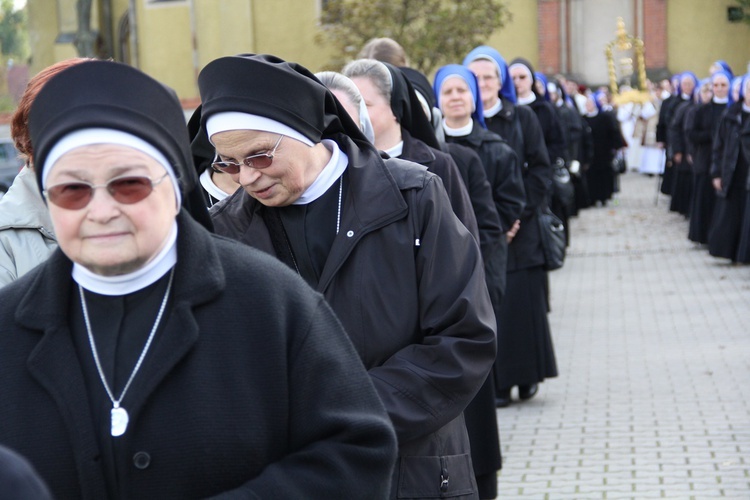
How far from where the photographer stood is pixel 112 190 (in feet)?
7.86

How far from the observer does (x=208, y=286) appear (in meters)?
2.49

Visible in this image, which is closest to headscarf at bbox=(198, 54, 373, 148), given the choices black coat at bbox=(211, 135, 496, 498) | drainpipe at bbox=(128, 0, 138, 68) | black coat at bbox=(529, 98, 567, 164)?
black coat at bbox=(211, 135, 496, 498)

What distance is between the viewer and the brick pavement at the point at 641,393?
6984 mm

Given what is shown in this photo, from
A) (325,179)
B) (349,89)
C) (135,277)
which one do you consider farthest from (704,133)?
(135,277)

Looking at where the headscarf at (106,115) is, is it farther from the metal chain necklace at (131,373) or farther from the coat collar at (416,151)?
the coat collar at (416,151)

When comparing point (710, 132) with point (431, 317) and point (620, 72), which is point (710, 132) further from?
point (620, 72)

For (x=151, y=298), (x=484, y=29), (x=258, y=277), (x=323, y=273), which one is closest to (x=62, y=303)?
(x=151, y=298)

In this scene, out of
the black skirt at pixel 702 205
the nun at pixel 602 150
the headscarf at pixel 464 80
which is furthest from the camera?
the nun at pixel 602 150

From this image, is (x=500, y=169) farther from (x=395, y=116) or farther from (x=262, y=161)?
(x=262, y=161)

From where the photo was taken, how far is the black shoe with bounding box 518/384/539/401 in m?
8.98

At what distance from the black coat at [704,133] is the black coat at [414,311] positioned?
45.8ft

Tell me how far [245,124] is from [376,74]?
1.86 meters

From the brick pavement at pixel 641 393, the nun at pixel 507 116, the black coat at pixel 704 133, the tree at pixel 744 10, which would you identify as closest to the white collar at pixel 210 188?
the brick pavement at pixel 641 393

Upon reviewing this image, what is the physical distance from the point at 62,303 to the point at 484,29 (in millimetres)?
28449
